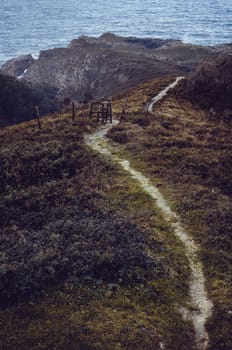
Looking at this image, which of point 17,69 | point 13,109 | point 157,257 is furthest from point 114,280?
point 17,69

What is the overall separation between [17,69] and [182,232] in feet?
507

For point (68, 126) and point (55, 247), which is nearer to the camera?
point (55, 247)

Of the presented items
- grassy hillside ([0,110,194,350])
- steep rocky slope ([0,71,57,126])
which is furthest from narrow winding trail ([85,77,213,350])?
steep rocky slope ([0,71,57,126])

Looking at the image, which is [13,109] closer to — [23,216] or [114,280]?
[23,216]

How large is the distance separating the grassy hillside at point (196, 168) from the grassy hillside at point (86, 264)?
1.56 metres

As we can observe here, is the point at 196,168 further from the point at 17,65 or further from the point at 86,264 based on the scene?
the point at 17,65

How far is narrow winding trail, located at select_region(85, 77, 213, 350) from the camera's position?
67.2ft

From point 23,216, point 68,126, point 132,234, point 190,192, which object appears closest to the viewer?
point 132,234

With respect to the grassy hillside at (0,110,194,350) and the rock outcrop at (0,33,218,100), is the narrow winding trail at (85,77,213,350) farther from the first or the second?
the rock outcrop at (0,33,218,100)

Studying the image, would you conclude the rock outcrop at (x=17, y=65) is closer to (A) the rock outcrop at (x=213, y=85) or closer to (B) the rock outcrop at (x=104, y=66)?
(B) the rock outcrop at (x=104, y=66)

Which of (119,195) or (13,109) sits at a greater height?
(119,195)

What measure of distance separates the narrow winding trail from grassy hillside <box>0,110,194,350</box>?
1.49 ft

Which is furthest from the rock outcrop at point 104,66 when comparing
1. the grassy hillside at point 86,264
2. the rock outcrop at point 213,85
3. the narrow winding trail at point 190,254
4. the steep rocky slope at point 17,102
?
the grassy hillside at point 86,264

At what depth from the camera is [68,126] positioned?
4500 centimetres
